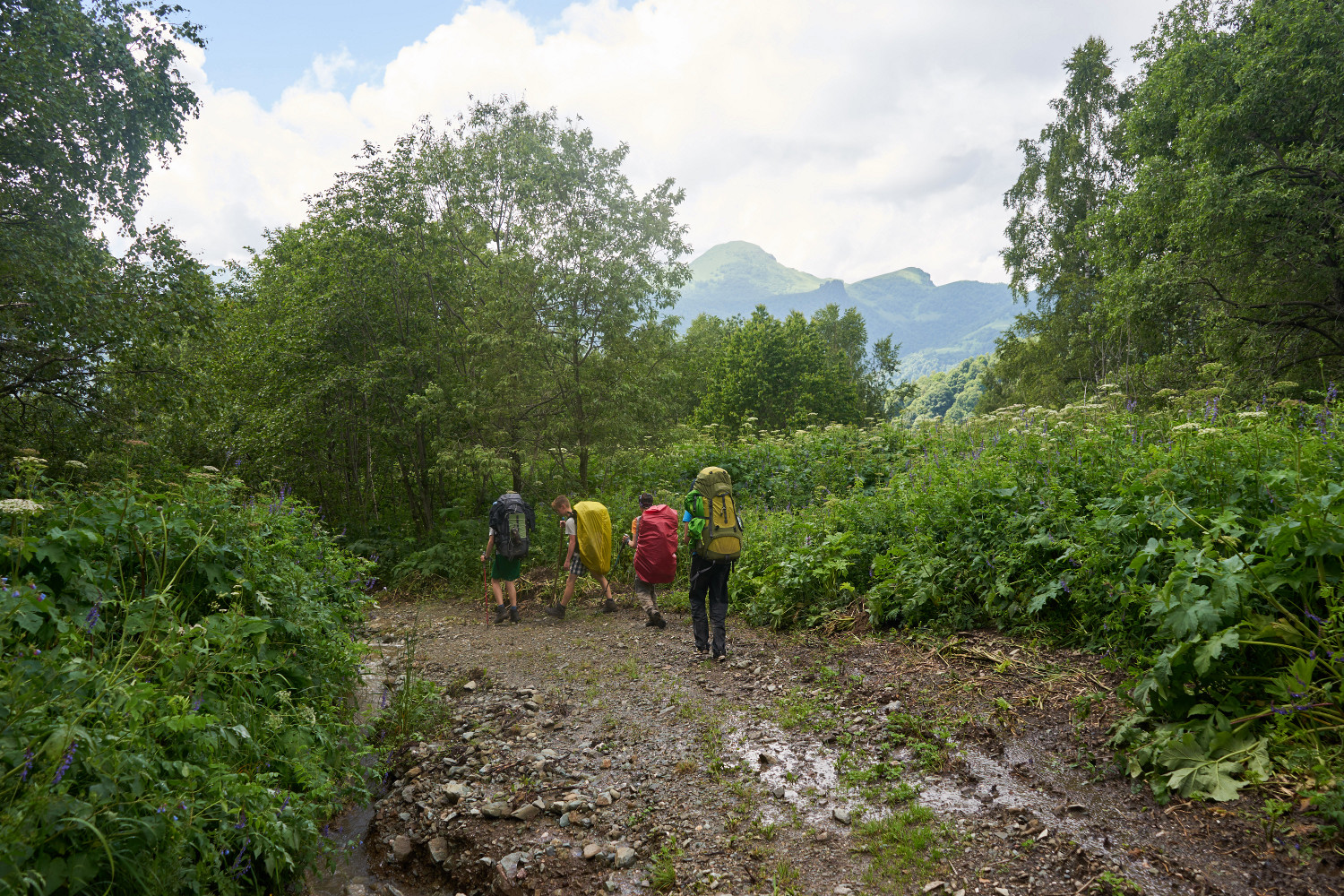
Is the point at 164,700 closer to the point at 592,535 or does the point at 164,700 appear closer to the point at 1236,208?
the point at 592,535

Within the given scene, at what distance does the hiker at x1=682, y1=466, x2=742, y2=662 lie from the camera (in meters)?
7.11

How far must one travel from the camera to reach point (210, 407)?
12.4m

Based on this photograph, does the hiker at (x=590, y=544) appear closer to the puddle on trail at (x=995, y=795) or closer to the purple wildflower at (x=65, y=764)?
the puddle on trail at (x=995, y=795)

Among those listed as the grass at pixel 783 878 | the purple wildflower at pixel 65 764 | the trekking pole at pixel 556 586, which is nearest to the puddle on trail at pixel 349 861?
the purple wildflower at pixel 65 764

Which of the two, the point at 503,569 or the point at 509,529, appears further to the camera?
the point at 503,569

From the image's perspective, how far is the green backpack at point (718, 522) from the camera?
7.11 m

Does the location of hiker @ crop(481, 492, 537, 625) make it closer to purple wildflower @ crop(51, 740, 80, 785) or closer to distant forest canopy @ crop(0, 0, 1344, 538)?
distant forest canopy @ crop(0, 0, 1344, 538)

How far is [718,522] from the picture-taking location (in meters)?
7.13

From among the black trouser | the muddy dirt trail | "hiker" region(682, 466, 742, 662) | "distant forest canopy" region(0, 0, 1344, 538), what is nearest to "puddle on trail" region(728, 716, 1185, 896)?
the muddy dirt trail

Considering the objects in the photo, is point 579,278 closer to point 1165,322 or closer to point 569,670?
point 569,670

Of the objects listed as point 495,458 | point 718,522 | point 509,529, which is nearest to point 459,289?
point 495,458

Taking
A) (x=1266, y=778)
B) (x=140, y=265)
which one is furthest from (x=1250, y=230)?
(x=140, y=265)

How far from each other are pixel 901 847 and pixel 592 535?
754 centimetres

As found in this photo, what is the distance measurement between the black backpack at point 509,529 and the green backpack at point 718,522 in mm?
4279
